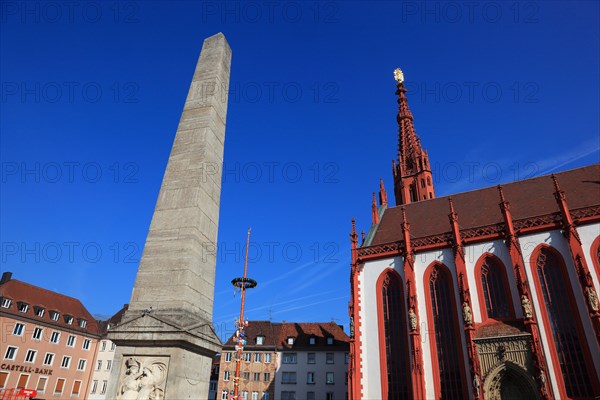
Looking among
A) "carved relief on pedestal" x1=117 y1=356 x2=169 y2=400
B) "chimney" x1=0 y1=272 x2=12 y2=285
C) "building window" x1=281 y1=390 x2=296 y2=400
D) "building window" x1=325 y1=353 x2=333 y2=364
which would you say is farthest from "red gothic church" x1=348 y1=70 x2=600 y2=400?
"chimney" x1=0 y1=272 x2=12 y2=285

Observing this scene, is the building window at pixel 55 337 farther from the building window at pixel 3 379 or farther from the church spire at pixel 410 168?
the church spire at pixel 410 168

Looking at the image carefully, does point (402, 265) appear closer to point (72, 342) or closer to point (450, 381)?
point (450, 381)

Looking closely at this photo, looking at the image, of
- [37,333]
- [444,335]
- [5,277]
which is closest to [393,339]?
[444,335]

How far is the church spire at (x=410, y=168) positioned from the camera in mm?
40500

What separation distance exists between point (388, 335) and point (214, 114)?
19.5 meters

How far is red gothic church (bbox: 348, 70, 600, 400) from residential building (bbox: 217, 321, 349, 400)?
1805cm

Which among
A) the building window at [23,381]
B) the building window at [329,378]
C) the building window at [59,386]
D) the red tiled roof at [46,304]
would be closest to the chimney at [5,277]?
the red tiled roof at [46,304]

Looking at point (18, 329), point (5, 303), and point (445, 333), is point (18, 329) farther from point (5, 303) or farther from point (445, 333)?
point (445, 333)

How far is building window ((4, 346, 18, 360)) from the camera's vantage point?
31.9 m

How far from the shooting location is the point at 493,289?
22.5 meters

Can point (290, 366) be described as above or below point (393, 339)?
above

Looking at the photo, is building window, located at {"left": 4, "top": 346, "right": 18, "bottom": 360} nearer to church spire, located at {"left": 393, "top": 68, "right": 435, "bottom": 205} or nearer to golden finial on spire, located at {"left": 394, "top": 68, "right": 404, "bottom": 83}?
church spire, located at {"left": 393, "top": 68, "right": 435, "bottom": 205}

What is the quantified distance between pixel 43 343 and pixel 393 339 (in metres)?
32.5

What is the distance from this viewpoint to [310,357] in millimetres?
41281
